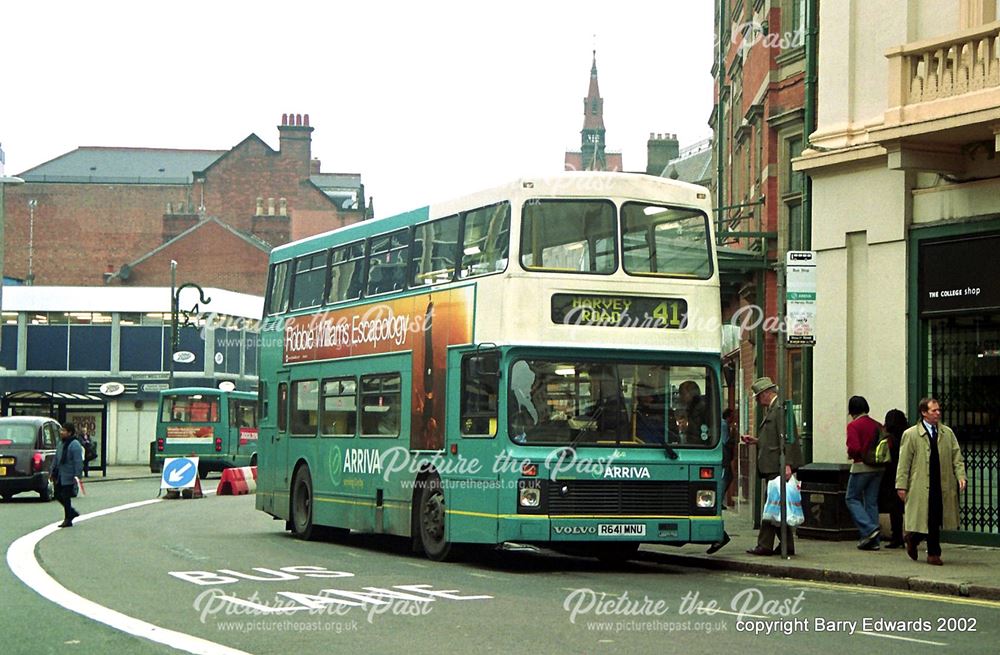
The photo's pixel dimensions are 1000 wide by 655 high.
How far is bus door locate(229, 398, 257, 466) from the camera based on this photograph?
5347cm

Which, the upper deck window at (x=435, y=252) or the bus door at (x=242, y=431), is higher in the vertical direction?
the upper deck window at (x=435, y=252)

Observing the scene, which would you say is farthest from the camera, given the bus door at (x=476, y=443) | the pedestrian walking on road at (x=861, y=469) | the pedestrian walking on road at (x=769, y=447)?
the pedestrian walking on road at (x=861, y=469)

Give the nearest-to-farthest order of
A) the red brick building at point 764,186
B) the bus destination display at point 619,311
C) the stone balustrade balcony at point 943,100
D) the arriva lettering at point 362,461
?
the bus destination display at point 619,311
the stone balustrade balcony at point 943,100
the arriva lettering at point 362,461
the red brick building at point 764,186

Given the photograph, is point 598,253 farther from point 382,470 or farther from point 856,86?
point 856,86

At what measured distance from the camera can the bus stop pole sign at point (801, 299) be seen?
56.7ft

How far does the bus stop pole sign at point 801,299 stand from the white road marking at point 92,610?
329 inches

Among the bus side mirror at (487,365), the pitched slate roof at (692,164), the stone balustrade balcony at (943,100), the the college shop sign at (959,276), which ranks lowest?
the bus side mirror at (487,365)

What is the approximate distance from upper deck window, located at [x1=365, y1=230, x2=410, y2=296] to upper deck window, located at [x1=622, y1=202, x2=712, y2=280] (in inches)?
134

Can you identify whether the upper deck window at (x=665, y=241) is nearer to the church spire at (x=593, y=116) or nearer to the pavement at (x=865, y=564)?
the pavement at (x=865, y=564)

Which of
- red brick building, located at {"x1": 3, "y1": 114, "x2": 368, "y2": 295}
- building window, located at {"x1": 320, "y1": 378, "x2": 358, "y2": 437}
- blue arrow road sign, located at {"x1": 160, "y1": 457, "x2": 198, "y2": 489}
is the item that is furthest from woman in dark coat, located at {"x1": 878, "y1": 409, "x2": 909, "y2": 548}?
red brick building, located at {"x1": 3, "y1": 114, "x2": 368, "y2": 295}

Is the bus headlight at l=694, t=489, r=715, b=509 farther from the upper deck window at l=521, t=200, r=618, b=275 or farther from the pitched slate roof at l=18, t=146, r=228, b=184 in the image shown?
the pitched slate roof at l=18, t=146, r=228, b=184

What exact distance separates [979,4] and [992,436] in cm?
518

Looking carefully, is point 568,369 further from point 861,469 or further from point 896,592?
point 861,469

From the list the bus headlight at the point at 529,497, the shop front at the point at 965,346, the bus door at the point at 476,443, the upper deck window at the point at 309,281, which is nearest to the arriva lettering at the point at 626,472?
the bus headlight at the point at 529,497
